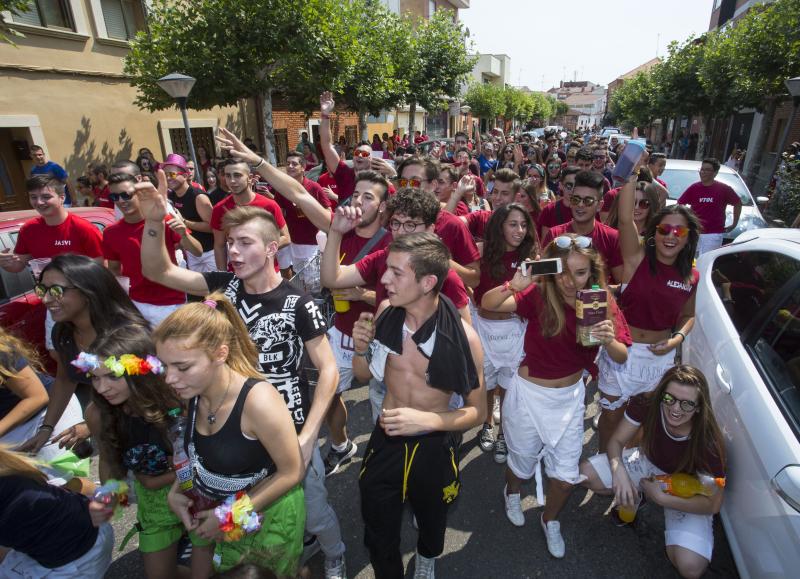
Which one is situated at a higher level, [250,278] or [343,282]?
[250,278]

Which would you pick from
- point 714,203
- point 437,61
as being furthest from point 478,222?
point 437,61

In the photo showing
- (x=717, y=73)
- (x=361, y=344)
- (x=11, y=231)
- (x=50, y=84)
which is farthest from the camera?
(x=717, y=73)

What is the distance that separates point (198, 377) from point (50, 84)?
1228 cm

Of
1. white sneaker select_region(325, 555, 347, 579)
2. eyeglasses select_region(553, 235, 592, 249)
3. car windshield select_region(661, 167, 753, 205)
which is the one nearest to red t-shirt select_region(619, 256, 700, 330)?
eyeglasses select_region(553, 235, 592, 249)

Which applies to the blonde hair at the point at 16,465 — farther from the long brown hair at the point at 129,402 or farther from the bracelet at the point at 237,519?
the bracelet at the point at 237,519

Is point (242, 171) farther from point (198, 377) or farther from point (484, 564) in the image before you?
point (484, 564)

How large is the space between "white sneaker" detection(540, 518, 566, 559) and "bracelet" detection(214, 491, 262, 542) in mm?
1883

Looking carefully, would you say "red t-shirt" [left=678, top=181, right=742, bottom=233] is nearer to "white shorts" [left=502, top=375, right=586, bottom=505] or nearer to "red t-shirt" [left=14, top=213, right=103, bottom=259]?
"white shorts" [left=502, top=375, right=586, bottom=505]

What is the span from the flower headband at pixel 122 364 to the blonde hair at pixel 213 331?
22cm

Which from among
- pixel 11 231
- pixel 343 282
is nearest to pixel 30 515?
pixel 343 282

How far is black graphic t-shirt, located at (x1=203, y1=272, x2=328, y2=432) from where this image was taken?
7.96 ft

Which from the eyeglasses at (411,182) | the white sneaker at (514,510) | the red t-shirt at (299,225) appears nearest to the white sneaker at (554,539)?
the white sneaker at (514,510)

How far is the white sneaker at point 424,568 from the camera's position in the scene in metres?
2.54

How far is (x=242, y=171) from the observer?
15.7 feet
